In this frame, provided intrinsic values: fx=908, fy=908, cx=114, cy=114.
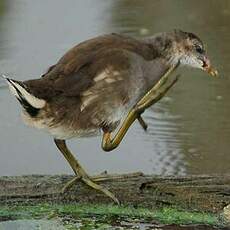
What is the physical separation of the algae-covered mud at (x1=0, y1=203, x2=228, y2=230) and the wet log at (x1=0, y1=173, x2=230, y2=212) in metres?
0.04

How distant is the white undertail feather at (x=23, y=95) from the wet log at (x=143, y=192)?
55 cm

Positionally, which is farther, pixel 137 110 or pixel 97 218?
pixel 137 110

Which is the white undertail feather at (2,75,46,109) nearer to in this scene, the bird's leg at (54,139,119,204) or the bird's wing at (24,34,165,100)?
the bird's wing at (24,34,165,100)

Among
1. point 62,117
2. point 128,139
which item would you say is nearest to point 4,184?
point 62,117

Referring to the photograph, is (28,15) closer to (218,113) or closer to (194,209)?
(218,113)

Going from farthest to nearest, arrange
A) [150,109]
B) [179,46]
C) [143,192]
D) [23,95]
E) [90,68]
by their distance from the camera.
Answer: [150,109] → [179,46] → [143,192] → [90,68] → [23,95]

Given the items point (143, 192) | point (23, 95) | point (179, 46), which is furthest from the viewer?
point (179, 46)

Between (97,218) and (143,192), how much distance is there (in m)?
0.29

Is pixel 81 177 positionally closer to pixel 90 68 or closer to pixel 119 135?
pixel 119 135

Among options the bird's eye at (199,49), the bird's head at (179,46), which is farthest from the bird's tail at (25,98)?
the bird's eye at (199,49)

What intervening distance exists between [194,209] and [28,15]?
15.4 ft

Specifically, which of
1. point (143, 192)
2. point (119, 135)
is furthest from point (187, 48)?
point (143, 192)

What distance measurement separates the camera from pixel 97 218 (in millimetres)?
4562

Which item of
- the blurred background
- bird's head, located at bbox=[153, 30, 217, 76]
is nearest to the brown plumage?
bird's head, located at bbox=[153, 30, 217, 76]
